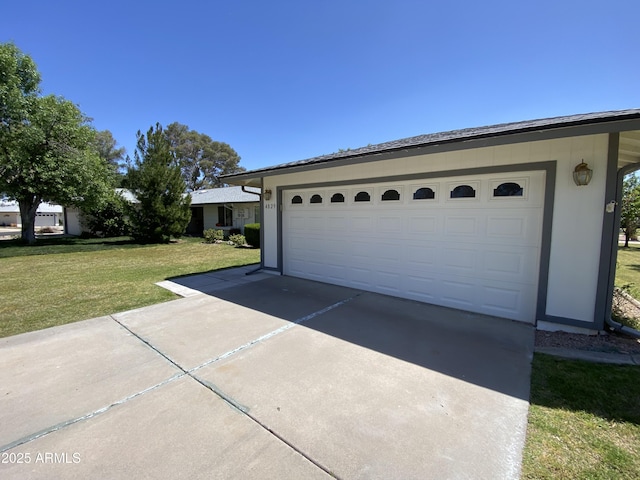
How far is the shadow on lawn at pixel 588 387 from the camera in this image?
2414mm

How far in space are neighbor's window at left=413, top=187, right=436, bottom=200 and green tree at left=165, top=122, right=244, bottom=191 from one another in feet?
126

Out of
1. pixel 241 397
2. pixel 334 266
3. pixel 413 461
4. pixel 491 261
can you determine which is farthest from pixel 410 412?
pixel 334 266

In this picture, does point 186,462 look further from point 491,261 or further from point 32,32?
point 32,32

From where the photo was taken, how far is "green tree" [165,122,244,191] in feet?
132

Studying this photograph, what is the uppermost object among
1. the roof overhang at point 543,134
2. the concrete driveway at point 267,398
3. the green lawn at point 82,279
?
the roof overhang at point 543,134

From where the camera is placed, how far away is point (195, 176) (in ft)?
136

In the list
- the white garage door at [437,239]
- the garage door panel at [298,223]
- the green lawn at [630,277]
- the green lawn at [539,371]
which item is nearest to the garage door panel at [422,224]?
the white garage door at [437,239]

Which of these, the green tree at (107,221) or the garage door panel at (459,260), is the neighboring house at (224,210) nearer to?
the green tree at (107,221)

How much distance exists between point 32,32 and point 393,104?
12.4m

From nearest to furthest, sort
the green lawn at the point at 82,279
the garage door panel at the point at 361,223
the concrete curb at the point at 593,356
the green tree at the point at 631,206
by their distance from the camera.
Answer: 1. the concrete curb at the point at 593,356
2. the green lawn at the point at 82,279
3. the garage door panel at the point at 361,223
4. the green tree at the point at 631,206

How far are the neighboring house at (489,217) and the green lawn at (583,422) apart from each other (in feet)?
4.29

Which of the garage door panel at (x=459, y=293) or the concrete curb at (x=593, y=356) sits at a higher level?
the garage door panel at (x=459, y=293)

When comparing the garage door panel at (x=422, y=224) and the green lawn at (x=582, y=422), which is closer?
the green lawn at (x=582, y=422)

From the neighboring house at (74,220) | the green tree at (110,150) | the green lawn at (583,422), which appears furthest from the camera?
the green tree at (110,150)
